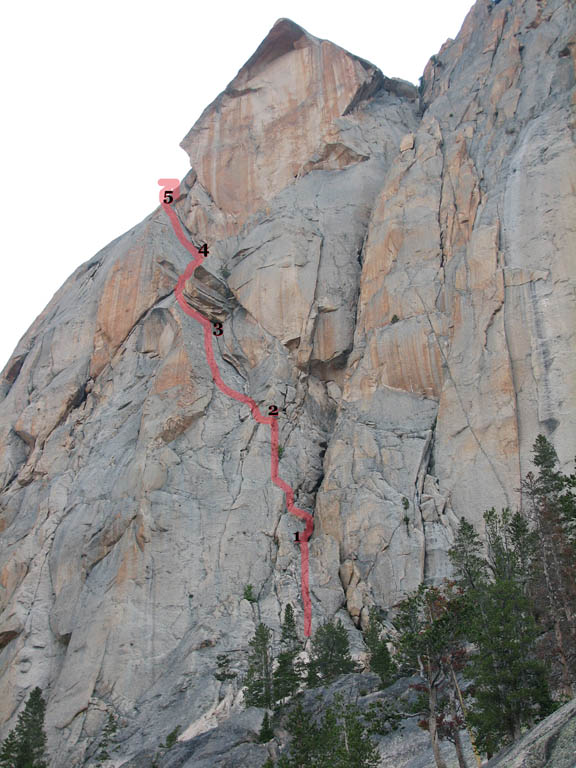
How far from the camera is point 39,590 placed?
45594 millimetres

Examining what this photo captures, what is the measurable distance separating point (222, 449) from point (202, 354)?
7502 millimetres

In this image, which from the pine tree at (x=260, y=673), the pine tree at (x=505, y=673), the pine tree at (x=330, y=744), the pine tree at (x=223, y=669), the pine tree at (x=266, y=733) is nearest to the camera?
the pine tree at (x=505, y=673)

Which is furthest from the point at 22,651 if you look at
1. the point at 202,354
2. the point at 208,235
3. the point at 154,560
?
the point at 208,235

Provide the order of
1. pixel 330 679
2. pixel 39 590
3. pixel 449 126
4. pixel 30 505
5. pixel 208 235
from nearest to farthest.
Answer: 1. pixel 330 679
2. pixel 39 590
3. pixel 30 505
4. pixel 449 126
5. pixel 208 235

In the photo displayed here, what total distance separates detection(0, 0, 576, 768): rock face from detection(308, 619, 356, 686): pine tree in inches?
108

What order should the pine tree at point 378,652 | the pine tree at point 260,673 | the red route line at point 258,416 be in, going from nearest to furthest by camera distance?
the pine tree at point 378,652 < the pine tree at point 260,673 < the red route line at point 258,416

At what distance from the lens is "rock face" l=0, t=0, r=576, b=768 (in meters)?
40.7

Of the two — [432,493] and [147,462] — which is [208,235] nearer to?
[147,462]

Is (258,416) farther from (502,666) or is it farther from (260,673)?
(502,666)

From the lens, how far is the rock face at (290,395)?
1602 inches

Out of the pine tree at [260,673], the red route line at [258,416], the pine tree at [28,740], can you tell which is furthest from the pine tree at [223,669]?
the pine tree at [28,740]

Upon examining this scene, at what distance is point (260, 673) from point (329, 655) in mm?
3227

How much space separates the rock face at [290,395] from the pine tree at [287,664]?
2.07 meters

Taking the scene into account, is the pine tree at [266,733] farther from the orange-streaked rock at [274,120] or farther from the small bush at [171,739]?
the orange-streaked rock at [274,120]
